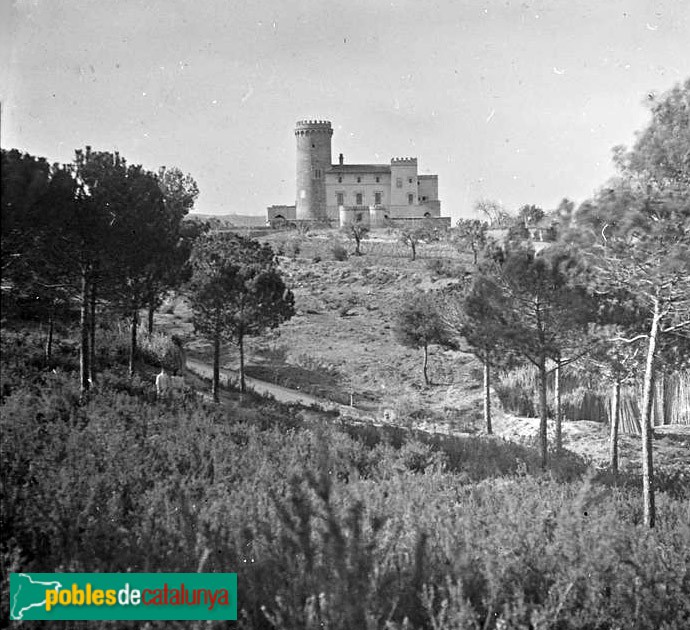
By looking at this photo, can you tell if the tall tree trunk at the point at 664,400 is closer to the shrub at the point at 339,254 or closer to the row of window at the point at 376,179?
the shrub at the point at 339,254

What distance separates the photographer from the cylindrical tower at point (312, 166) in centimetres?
8406

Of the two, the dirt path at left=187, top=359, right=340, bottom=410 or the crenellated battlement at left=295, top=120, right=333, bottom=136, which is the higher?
the crenellated battlement at left=295, top=120, right=333, bottom=136

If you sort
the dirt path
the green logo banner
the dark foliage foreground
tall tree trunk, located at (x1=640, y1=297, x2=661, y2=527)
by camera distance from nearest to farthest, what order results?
the green logo banner → the dark foliage foreground → tall tree trunk, located at (x1=640, y1=297, x2=661, y2=527) → the dirt path

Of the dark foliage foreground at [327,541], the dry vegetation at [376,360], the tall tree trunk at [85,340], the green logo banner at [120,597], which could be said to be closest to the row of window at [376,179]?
the dry vegetation at [376,360]

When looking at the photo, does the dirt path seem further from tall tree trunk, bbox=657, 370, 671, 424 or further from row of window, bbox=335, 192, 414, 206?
row of window, bbox=335, 192, 414, 206

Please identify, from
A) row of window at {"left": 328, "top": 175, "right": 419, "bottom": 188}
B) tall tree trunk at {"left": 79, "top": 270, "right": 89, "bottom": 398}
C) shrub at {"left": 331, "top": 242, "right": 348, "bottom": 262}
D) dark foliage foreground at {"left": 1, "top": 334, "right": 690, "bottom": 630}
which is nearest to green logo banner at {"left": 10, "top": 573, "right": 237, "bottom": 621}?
dark foliage foreground at {"left": 1, "top": 334, "right": 690, "bottom": 630}

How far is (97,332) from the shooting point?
2575 cm

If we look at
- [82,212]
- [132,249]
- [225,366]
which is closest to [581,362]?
[132,249]

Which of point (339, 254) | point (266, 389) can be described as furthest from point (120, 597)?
point (339, 254)

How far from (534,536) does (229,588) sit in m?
3.12

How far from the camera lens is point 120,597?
4.62m

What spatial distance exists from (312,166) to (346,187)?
486cm

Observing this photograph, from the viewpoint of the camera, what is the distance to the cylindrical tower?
3310 inches

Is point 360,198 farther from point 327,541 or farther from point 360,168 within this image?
point 327,541
